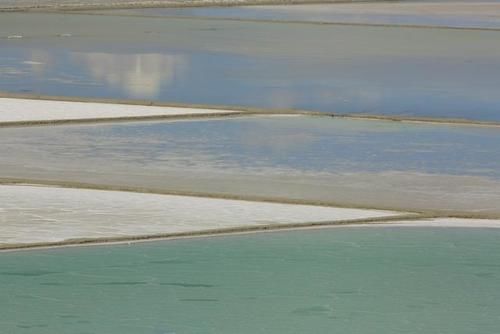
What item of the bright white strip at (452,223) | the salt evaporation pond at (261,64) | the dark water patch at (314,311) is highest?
the salt evaporation pond at (261,64)

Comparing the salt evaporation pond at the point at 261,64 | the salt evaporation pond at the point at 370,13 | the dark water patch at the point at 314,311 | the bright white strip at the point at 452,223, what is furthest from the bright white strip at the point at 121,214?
the salt evaporation pond at the point at 370,13

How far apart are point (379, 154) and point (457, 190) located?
1222 mm

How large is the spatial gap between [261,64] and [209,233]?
23.9 ft

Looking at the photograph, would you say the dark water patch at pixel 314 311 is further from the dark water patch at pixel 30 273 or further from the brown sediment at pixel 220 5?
the brown sediment at pixel 220 5

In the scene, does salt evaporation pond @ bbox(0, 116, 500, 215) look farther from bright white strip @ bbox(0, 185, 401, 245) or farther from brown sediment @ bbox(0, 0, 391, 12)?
brown sediment @ bbox(0, 0, 391, 12)

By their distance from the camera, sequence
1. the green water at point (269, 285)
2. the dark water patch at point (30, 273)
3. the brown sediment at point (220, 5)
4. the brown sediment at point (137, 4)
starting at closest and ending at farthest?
the green water at point (269, 285) < the dark water patch at point (30, 273) < the brown sediment at point (220, 5) < the brown sediment at point (137, 4)

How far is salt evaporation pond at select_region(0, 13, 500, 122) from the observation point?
11.3m

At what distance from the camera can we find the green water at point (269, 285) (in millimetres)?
5109

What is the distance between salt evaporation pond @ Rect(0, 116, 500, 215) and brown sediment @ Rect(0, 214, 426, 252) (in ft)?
1.15

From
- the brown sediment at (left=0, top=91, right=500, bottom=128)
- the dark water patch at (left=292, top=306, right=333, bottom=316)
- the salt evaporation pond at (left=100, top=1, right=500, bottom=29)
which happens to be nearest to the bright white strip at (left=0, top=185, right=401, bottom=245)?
the dark water patch at (left=292, top=306, right=333, bottom=316)

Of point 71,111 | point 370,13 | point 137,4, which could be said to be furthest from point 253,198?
point 137,4

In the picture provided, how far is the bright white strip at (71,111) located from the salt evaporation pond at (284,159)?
0.28 m

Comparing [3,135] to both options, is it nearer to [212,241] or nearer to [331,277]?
[212,241]

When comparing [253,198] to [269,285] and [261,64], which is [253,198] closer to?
[269,285]
